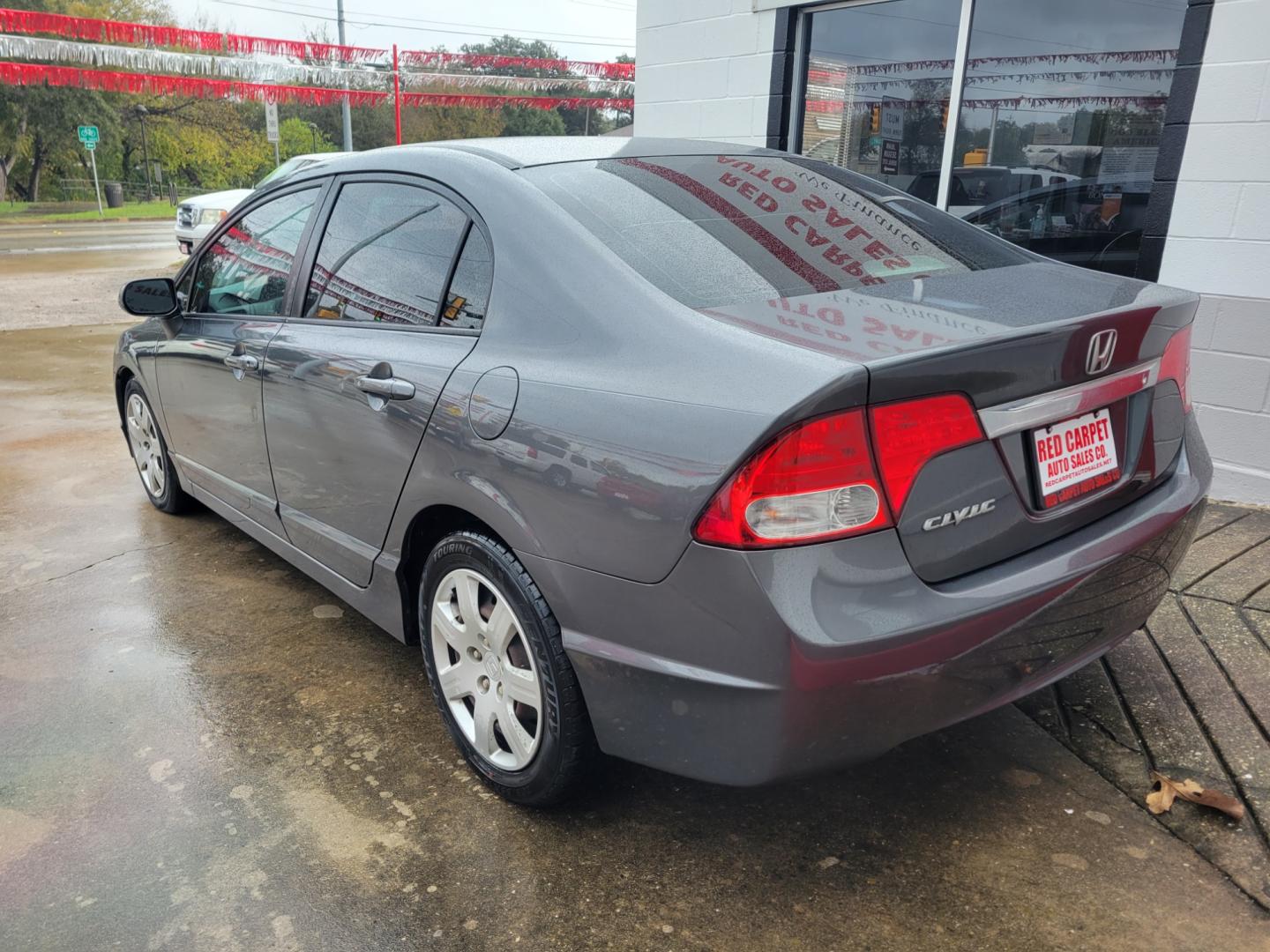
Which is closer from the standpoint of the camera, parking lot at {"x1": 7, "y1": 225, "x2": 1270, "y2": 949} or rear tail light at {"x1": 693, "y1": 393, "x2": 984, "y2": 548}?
rear tail light at {"x1": 693, "y1": 393, "x2": 984, "y2": 548}

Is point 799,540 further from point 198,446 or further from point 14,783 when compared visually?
point 198,446

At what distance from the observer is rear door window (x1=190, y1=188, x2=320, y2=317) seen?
329 centimetres

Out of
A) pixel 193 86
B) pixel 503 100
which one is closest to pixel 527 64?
pixel 503 100

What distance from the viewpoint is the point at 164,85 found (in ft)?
84.2

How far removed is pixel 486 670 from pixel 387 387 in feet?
2.54

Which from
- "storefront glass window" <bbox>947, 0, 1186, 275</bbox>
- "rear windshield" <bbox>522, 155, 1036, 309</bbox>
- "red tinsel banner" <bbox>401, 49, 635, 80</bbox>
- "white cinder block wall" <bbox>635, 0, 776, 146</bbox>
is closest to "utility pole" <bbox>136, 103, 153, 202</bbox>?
"red tinsel banner" <bbox>401, 49, 635, 80</bbox>

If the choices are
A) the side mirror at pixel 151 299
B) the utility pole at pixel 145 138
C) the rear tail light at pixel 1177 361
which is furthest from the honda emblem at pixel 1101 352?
the utility pole at pixel 145 138

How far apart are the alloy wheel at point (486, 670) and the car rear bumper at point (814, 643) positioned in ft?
0.77

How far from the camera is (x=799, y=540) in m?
1.79

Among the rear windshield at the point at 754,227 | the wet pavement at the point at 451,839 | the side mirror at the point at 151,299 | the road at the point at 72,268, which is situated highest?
the rear windshield at the point at 754,227

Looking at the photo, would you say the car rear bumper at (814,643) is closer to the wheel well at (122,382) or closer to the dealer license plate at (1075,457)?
the dealer license plate at (1075,457)

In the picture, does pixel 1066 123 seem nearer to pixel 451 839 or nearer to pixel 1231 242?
pixel 1231 242

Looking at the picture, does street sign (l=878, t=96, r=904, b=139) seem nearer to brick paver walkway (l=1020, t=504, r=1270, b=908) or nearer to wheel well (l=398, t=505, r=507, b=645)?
brick paver walkway (l=1020, t=504, r=1270, b=908)

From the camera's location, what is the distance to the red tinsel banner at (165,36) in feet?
71.1
